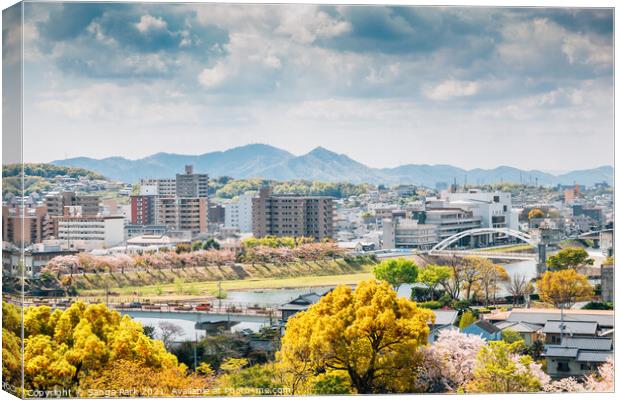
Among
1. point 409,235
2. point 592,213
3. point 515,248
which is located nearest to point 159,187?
point 409,235

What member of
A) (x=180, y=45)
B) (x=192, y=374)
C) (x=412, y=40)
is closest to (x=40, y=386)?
(x=192, y=374)

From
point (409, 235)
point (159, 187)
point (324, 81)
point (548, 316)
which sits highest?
point (324, 81)

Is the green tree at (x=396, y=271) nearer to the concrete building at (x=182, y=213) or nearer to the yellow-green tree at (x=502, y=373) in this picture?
the yellow-green tree at (x=502, y=373)

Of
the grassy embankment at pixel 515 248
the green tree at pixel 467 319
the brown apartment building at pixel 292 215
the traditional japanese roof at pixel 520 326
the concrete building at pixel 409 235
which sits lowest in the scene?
the traditional japanese roof at pixel 520 326

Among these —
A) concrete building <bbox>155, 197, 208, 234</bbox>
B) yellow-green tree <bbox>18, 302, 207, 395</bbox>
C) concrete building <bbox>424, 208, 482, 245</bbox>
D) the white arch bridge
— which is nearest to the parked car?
yellow-green tree <bbox>18, 302, 207, 395</bbox>

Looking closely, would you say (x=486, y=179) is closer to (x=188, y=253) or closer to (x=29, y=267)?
(x=188, y=253)

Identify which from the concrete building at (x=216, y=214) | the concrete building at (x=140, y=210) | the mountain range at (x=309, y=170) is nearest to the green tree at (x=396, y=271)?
the mountain range at (x=309, y=170)

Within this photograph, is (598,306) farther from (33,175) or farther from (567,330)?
(33,175)
